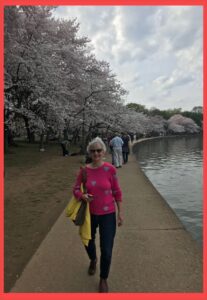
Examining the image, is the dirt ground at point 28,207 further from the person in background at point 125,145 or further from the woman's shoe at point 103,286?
the person in background at point 125,145

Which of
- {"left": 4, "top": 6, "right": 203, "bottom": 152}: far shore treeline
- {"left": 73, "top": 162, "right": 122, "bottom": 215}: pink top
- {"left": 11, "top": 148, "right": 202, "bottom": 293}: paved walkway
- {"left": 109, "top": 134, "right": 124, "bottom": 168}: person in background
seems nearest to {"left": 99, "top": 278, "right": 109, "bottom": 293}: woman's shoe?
{"left": 11, "top": 148, "right": 202, "bottom": 293}: paved walkway

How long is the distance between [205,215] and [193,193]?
366 centimetres

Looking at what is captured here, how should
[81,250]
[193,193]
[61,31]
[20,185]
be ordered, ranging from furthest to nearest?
[61,31] → [193,193] → [20,185] → [81,250]

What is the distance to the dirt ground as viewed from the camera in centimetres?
502

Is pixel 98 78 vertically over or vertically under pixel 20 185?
over

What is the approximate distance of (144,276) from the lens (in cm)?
414

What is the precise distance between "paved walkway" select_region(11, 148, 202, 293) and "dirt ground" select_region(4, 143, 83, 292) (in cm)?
21

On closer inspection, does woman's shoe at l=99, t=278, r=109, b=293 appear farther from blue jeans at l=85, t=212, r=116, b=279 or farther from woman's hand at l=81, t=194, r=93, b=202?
woman's hand at l=81, t=194, r=93, b=202

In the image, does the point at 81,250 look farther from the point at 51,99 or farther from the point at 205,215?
the point at 51,99

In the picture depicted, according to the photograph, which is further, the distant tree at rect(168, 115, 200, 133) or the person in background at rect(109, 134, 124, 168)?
the distant tree at rect(168, 115, 200, 133)

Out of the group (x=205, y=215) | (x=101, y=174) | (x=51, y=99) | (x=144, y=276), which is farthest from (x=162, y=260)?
(x=51, y=99)

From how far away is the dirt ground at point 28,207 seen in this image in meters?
5.02

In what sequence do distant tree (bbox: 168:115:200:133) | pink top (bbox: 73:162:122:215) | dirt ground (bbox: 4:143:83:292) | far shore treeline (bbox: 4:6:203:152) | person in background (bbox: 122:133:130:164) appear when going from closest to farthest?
pink top (bbox: 73:162:122:215), dirt ground (bbox: 4:143:83:292), far shore treeline (bbox: 4:6:203:152), person in background (bbox: 122:133:130:164), distant tree (bbox: 168:115:200:133)

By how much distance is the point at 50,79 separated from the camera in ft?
54.6
